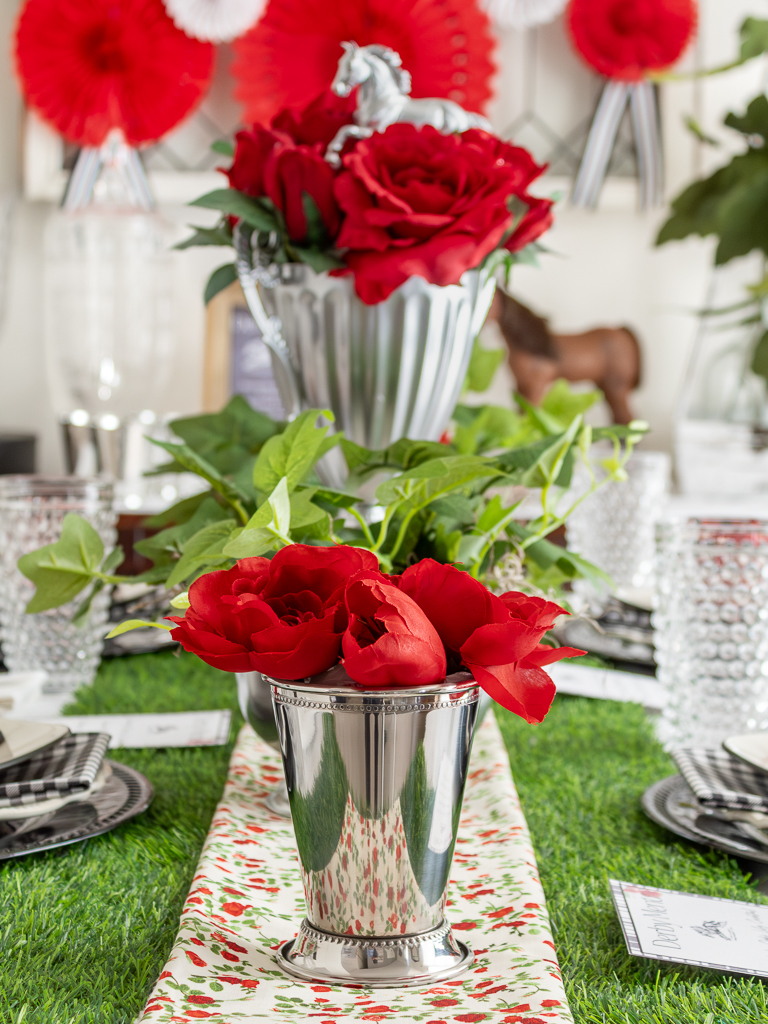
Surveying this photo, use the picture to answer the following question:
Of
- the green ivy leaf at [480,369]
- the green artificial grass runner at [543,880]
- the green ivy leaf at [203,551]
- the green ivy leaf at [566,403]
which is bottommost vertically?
the green artificial grass runner at [543,880]

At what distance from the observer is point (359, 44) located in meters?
1.80

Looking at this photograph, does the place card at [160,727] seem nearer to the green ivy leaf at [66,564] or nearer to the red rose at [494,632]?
the green ivy leaf at [66,564]

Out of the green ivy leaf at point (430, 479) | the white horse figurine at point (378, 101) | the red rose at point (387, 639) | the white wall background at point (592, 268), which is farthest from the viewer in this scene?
the white wall background at point (592, 268)

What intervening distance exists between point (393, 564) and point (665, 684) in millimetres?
247

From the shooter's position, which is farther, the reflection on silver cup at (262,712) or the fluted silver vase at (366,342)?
the fluted silver vase at (366,342)

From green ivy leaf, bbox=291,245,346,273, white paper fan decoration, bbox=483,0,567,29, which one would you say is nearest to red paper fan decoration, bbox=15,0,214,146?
white paper fan decoration, bbox=483,0,567,29

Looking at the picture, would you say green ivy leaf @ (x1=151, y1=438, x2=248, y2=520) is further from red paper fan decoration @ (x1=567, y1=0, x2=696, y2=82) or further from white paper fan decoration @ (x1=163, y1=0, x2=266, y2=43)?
red paper fan decoration @ (x1=567, y1=0, x2=696, y2=82)

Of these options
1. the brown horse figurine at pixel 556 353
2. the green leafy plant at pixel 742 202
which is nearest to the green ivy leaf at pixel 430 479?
the green leafy plant at pixel 742 202

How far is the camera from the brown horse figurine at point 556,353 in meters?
1.91

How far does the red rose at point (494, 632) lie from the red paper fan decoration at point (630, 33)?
1.92m

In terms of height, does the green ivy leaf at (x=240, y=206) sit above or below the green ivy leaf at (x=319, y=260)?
above

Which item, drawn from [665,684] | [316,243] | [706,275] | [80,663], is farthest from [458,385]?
[706,275]

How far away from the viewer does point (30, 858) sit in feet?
1.44

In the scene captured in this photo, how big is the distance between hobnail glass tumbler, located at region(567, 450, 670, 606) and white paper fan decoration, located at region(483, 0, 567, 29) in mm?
1309
